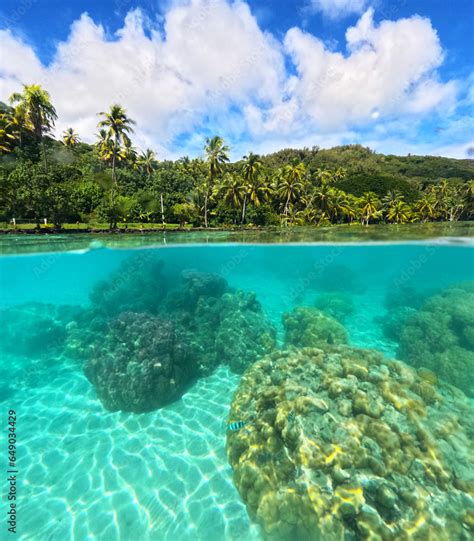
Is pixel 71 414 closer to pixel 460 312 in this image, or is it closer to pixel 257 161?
pixel 460 312

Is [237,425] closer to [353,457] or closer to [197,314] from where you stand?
[353,457]

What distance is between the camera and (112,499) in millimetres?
4961

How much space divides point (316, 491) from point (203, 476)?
2.46 metres

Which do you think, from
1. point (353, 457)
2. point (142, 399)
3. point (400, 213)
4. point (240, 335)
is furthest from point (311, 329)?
point (400, 213)

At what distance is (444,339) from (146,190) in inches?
1946

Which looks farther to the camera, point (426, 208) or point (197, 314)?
point (426, 208)

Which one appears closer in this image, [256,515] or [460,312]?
[256,515]

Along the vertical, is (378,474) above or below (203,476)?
above

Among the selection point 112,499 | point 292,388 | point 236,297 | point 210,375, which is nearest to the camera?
point 112,499

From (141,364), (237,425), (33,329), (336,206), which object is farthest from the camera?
(336,206)

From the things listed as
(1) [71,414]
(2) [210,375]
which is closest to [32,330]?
(1) [71,414]

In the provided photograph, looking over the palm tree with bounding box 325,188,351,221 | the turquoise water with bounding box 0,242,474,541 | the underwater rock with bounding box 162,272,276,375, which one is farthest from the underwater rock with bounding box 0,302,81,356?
the palm tree with bounding box 325,188,351,221

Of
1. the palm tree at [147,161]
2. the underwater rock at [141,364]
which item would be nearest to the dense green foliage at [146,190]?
the palm tree at [147,161]

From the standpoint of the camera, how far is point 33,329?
11.9 metres
